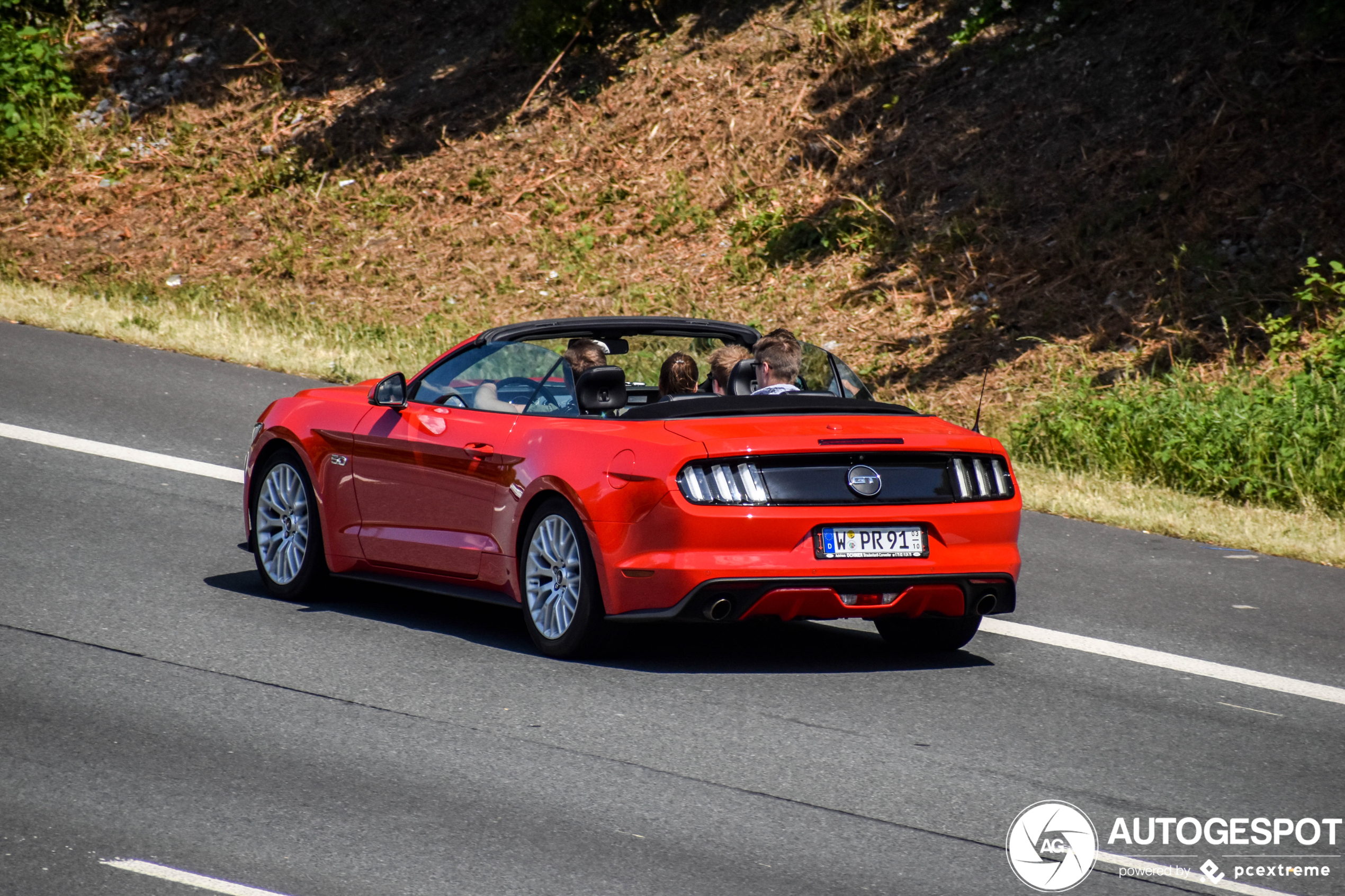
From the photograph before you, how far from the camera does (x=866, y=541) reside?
685cm

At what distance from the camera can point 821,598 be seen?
266 inches

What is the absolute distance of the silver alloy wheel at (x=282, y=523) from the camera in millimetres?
8570

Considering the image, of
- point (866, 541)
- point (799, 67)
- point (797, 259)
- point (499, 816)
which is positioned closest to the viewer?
point (499, 816)

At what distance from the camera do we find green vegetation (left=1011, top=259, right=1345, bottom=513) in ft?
40.7

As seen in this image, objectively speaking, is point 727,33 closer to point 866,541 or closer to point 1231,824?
point 866,541

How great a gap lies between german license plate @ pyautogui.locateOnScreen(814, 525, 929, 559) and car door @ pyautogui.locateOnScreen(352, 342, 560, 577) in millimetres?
1482

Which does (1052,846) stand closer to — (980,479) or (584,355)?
(980,479)

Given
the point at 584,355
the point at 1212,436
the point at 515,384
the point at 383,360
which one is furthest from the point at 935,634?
Answer: the point at 383,360

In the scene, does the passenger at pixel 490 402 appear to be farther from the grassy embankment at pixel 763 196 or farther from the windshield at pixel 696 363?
the grassy embankment at pixel 763 196

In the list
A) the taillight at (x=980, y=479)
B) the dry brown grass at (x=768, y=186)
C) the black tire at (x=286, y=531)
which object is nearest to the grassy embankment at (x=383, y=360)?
the dry brown grass at (x=768, y=186)

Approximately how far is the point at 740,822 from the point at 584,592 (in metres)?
1.99

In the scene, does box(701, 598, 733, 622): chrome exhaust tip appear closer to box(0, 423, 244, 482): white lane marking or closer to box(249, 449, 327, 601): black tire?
box(249, 449, 327, 601): black tire

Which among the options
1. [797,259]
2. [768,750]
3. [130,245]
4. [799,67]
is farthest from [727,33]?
[768,750]

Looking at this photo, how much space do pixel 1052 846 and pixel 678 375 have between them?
365cm
